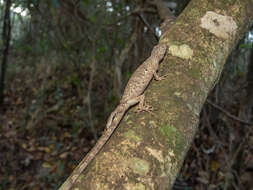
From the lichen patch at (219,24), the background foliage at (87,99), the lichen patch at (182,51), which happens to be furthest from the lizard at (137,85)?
the background foliage at (87,99)

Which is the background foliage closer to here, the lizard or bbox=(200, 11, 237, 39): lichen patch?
the lizard

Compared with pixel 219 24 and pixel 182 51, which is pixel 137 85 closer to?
pixel 182 51

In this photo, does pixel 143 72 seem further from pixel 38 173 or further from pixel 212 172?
pixel 38 173

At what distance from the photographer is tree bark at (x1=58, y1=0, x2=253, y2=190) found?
4.29 ft

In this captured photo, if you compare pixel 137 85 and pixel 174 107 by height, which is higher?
pixel 174 107

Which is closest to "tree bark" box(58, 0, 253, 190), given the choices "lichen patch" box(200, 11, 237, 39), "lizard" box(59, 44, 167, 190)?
"lichen patch" box(200, 11, 237, 39)

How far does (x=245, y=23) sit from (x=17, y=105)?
30.1 ft

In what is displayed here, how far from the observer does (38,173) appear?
19.7 feet

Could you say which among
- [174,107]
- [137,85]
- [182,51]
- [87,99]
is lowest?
[87,99]

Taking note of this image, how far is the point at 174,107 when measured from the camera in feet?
5.38

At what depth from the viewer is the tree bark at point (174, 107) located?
1307 millimetres

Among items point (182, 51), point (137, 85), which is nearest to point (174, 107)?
point (182, 51)

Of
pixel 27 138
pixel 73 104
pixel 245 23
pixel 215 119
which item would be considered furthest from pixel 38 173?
pixel 245 23

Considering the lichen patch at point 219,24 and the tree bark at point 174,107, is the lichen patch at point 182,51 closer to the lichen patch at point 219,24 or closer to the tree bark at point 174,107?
the tree bark at point 174,107
